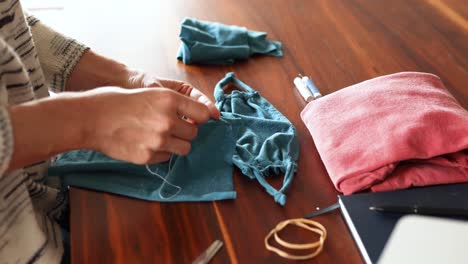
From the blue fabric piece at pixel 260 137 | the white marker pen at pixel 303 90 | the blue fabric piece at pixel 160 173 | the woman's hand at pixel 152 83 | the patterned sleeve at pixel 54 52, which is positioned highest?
the patterned sleeve at pixel 54 52

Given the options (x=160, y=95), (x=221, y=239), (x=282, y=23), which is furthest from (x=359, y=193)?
(x=282, y=23)

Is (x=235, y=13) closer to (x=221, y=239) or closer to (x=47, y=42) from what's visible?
(x=47, y=42)

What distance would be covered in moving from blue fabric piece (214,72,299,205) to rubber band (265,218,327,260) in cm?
4

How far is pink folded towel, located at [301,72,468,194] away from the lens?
57 centimetres

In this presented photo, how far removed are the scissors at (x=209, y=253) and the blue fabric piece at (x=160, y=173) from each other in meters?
0.07

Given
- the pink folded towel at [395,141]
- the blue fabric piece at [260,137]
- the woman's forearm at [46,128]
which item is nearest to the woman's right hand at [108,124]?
the woman's forearm at [46,128]

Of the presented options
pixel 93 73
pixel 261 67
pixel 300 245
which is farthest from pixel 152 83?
pixel 300 245

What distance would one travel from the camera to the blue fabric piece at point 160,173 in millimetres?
599

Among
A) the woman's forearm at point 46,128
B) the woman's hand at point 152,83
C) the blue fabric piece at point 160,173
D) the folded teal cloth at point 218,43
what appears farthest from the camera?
the folded teal cloth at point 218,43

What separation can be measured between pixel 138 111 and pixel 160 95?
35 mm

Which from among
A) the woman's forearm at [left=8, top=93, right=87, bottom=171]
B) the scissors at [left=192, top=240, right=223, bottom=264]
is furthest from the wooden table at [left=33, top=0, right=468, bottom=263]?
the woman's forearm at [left=8, top=93, right=87, bottom=171]

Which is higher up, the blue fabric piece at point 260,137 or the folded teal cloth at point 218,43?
the folded teal cloth at point 218,43

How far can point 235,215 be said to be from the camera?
57cm

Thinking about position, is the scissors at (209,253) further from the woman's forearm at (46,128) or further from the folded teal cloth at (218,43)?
the folded teal cloth at (218,43)
